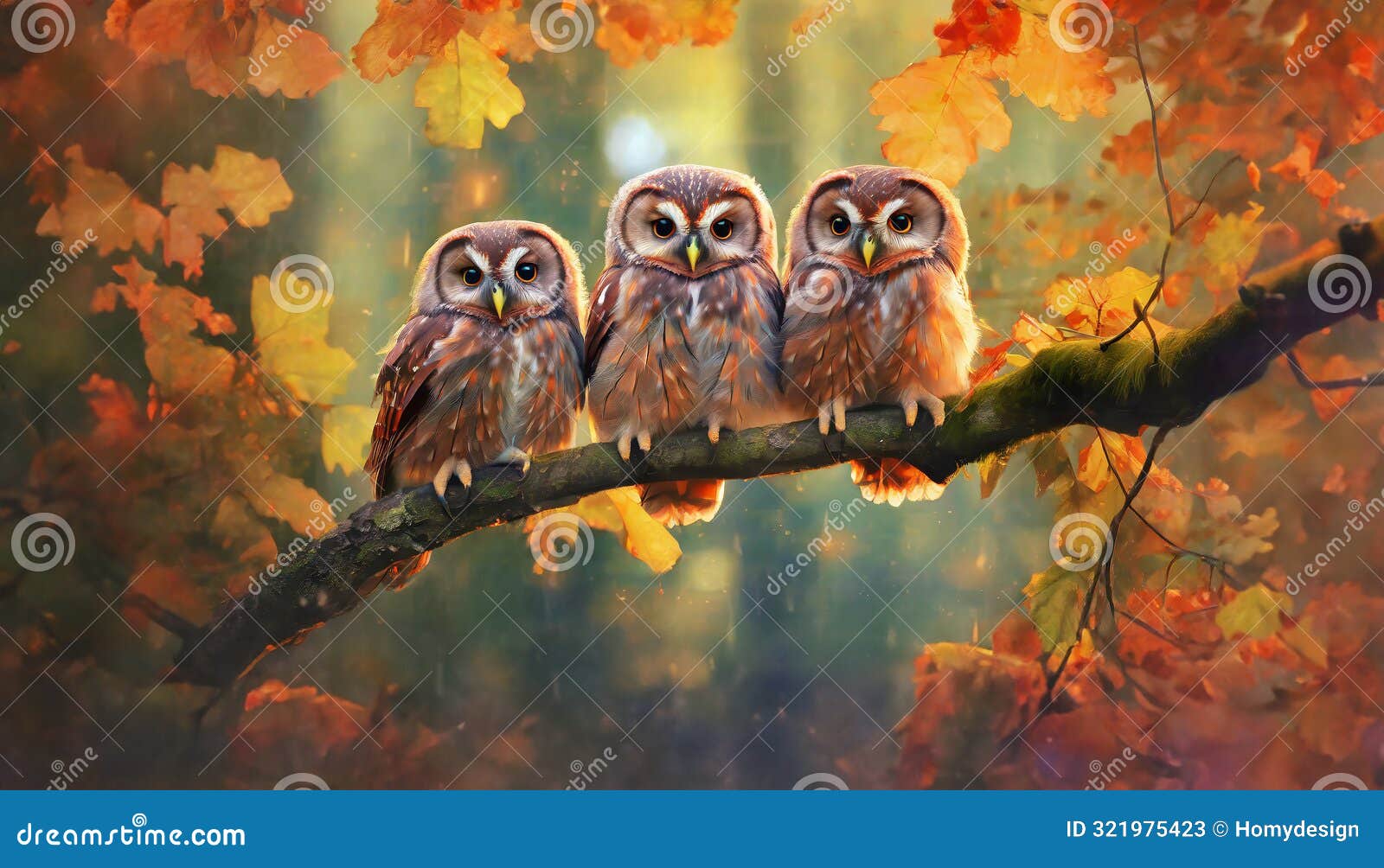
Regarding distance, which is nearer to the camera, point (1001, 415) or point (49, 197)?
point (1001, 415)

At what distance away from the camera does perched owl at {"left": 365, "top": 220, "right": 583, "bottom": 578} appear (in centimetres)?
179

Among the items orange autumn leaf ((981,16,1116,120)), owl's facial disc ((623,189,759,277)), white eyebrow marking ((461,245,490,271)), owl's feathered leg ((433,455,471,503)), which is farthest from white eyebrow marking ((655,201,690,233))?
orange autumn leaf ((981,16,1116,120))

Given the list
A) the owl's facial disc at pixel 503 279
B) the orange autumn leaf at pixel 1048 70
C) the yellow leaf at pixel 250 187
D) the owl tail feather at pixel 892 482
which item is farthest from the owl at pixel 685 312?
the yellow leaf at pixel 250 187

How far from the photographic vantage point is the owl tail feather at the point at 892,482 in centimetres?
178

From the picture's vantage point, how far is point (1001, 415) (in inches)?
62.4

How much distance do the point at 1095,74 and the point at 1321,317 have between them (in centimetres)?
75

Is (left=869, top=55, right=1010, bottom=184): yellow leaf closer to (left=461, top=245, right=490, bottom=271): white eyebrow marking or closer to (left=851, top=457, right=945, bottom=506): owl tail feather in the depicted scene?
(left=851, top=457, right=945, bottom=506): owl tail feather

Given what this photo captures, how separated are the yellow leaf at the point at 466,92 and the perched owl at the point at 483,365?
24 cm

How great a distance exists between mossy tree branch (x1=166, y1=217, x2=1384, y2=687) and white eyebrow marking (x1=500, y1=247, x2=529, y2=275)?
1.20ft

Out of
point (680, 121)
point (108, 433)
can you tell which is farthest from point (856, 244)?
point (108, 433)

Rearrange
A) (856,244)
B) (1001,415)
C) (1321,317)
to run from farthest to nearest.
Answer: (856,244) < (1001,415) < (1321,317)

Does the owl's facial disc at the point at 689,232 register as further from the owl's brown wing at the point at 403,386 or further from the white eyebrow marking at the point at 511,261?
the owl's brown wing at the point at 403,386

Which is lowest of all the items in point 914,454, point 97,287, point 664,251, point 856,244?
point 97,287

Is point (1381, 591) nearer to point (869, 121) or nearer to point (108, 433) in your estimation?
point (869, 121)
